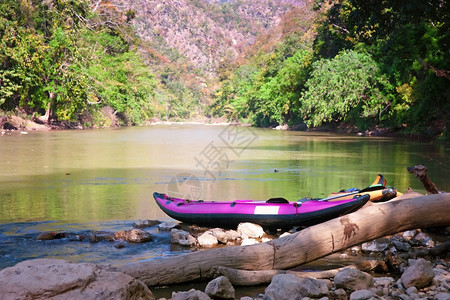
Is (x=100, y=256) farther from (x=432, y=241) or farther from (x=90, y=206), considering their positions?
(x=432, y=241)

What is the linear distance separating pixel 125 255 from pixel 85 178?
→ 649cm

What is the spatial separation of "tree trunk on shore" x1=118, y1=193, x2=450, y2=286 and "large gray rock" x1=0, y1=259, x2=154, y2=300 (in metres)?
0.52

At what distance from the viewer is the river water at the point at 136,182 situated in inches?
240

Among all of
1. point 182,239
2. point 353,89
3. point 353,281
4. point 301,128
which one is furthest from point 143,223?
point 301,128

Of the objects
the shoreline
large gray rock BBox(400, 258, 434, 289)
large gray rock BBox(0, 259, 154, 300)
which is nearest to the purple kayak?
large gray rock BBox(400, 258, 434, 289)

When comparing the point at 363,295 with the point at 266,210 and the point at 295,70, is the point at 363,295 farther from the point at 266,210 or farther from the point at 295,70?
the point at 295,70

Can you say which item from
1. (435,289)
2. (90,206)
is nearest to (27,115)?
(90,206)

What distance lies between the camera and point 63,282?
3348 millimetres

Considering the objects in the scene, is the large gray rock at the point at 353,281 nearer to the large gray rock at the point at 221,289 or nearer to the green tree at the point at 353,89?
the large gray rock at the point at 221,289

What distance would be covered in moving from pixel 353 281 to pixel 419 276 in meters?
0.52

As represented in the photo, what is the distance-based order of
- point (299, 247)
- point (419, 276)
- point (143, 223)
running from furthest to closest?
point (143, 223), point (299, 247), point (419, 276)

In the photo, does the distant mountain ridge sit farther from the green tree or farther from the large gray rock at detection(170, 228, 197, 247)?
the large gray rock at detection(170, 228, 197, 247)

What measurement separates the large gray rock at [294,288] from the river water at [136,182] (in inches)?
81.4

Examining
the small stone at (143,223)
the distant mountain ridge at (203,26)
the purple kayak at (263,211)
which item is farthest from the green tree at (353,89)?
the distant mountain ridge at (203,26)
